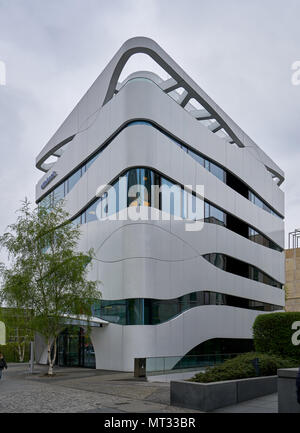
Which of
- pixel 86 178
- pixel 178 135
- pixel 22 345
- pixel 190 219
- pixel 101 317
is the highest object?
pixel 178 135

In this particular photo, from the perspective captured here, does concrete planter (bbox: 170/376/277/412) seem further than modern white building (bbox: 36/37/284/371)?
No

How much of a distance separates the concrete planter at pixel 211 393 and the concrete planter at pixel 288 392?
1.84m

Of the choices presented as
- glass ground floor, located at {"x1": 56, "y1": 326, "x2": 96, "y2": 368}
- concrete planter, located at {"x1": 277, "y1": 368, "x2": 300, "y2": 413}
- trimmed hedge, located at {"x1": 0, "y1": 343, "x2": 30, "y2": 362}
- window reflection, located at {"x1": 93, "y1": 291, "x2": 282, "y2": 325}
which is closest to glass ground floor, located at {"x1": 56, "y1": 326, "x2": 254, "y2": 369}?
Answer: glass ground floor, located at {"x1": 56, "y1": 326, "x2": 96, "y2": 368}

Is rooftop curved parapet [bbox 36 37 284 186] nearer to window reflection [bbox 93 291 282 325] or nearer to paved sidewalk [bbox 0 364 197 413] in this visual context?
window reflection [bbox 93 291 282 325]

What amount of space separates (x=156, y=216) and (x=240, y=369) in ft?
45.0

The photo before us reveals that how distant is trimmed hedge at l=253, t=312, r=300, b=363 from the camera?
1717 cm

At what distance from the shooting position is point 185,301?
28.1 meters

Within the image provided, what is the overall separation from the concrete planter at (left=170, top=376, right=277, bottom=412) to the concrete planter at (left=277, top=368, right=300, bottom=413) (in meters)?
1.84

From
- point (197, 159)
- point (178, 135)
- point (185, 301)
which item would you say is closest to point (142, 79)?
point (178, 135)

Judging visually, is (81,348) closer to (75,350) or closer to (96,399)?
(75,350)

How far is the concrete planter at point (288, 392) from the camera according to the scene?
33.5 ft

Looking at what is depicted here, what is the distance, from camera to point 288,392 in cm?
1027
